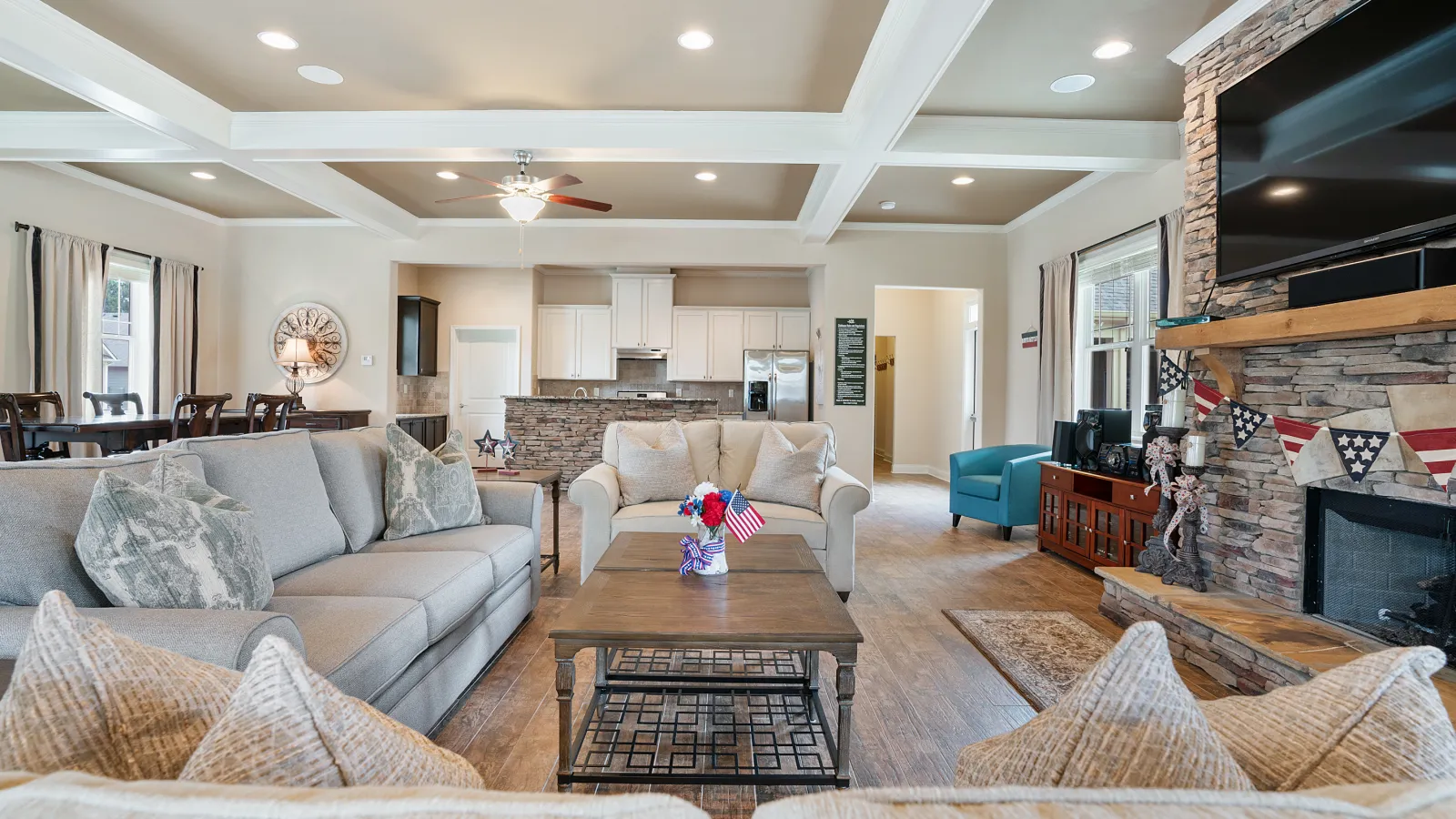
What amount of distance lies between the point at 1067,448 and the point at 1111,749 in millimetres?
4585

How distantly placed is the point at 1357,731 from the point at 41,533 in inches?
92.6

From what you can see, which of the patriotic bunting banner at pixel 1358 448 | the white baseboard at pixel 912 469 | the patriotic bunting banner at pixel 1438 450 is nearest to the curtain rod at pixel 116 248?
the patriotic bunting banner at pixel 1358 448

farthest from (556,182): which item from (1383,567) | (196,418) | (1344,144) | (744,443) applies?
(1383,567)

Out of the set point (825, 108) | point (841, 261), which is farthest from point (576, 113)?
point (841, 261)

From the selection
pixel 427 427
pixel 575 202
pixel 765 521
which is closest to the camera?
pixel 765 521

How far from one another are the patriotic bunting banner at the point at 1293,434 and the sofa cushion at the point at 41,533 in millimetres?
3722

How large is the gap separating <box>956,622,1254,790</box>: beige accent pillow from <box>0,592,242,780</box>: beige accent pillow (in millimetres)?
711

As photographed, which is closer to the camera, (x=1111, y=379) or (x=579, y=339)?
(x=1111, y=379)

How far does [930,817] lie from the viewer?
16.4 inches

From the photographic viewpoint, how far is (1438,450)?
2.18 metres

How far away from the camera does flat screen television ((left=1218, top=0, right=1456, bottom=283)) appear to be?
84.6 inches

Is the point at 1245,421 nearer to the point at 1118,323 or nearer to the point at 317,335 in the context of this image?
the point at 1118,323

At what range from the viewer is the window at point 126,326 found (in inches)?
243

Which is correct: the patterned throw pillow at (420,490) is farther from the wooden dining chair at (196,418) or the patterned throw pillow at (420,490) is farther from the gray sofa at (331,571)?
the wooden dining chair at (196,418)
